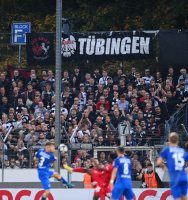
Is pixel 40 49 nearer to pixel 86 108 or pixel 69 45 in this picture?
pixel 69 45

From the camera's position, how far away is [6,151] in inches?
1355

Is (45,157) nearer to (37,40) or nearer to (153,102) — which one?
(153,102)

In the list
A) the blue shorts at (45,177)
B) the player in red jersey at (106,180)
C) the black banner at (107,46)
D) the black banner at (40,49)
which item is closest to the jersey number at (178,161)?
the player in red jersey at (106,180)

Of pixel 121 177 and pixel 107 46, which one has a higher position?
pixel 107 46

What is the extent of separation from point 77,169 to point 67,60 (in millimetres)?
9756

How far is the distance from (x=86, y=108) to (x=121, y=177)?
830 centimetres

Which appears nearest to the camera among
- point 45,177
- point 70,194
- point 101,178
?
point 101,178

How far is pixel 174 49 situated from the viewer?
127 feet

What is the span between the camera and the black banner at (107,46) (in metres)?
39.6

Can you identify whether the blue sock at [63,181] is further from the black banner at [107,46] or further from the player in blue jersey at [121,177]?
the black banner at [107,46]

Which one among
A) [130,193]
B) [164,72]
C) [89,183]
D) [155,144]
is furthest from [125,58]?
[130,193]

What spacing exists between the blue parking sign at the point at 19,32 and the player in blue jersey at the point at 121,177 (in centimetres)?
1391

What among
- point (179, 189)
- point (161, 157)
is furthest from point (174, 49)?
point (179, 189)

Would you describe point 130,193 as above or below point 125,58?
below
